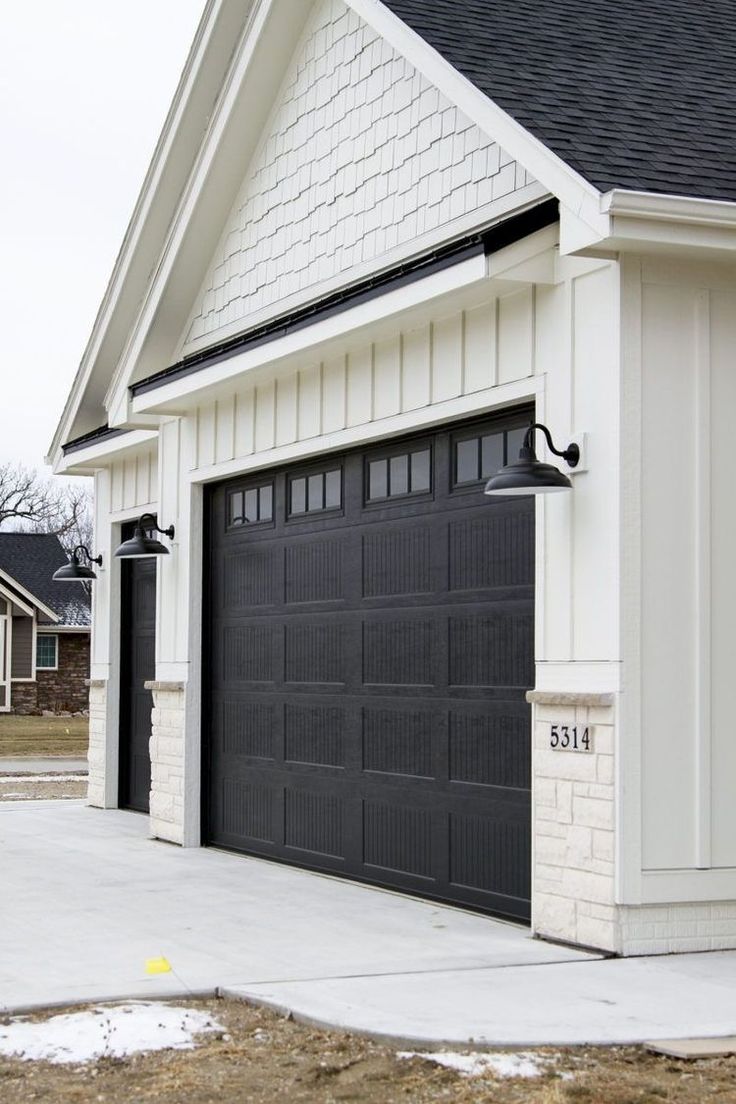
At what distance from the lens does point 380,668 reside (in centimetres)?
1095

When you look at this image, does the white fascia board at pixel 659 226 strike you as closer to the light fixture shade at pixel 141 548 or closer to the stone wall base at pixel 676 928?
the stone wall base at pixel 676 928

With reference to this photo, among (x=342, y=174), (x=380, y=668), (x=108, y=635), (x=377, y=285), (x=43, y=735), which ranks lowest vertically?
(x=43, y=735)

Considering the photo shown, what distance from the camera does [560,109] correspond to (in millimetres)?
9078

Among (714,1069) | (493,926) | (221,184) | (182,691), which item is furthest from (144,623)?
(714,1069)

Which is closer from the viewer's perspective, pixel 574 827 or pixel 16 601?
pixel 574 827

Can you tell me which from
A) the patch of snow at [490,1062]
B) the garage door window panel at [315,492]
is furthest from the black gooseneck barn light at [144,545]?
the patch of snow at [490,1062]

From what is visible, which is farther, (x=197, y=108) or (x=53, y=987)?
(x=197, y=108)

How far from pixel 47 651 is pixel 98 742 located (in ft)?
100

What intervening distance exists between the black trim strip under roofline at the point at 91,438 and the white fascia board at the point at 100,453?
0.03 m

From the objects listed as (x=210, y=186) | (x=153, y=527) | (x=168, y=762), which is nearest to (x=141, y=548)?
(x=153, y=527)

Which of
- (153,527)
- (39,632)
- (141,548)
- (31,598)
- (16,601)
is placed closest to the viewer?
(141,548)

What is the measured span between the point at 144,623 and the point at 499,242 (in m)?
8.97

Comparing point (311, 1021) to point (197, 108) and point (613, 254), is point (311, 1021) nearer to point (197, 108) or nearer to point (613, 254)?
point (613, 254)

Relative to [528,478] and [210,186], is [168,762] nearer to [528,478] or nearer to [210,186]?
[210,186]
